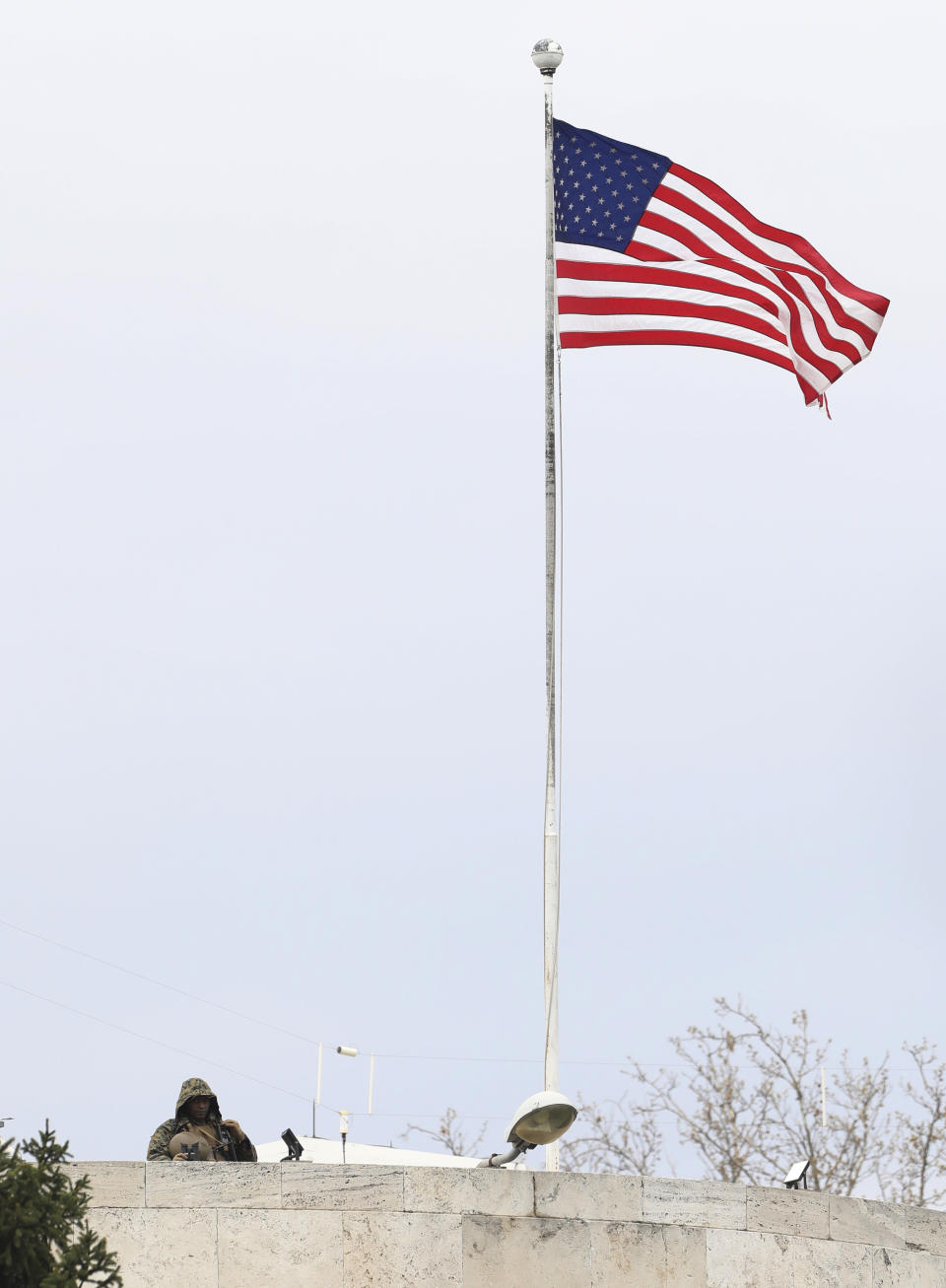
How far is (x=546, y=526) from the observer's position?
1630cm

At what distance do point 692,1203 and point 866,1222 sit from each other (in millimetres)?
1490

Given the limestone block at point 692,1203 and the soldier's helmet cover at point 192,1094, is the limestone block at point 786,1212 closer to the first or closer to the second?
the limestone block at point 692,1203

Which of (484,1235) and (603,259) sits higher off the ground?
(603,259)

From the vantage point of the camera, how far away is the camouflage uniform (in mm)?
13844

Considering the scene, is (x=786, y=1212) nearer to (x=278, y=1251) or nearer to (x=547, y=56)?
(x=278, y=1251)

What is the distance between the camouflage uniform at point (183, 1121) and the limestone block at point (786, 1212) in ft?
10.6

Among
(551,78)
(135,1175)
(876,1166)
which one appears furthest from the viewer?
(876,1166)

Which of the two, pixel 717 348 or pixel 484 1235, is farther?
pixel 717 348

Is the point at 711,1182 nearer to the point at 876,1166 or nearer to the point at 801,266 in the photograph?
the point at 801,266

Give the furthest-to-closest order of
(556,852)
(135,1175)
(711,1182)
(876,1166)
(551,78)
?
(876,1166) < (551,78) < (556,852) < (711,1182) < (135,1175)

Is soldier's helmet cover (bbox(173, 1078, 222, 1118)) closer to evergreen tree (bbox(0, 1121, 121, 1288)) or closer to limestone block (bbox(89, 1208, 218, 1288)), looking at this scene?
limestone block (bbox(89, 1208, 218, 1288))

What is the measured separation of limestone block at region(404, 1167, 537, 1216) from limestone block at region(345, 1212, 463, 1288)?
0.09m

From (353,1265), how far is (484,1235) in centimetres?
82

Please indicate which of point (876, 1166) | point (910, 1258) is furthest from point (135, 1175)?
point (876, 1166)
